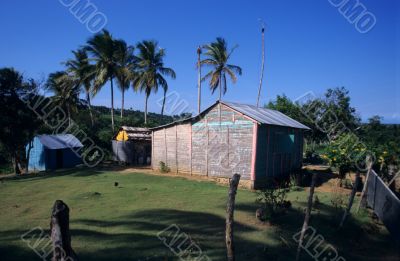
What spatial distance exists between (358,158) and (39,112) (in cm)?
1974

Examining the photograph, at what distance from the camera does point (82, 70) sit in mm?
30297

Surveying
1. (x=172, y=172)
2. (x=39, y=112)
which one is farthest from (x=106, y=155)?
(x=172, y=172)

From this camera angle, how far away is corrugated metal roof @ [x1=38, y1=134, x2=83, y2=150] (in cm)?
2273

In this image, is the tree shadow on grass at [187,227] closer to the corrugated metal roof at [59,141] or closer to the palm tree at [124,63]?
the corrugated metal roof at [59,141]

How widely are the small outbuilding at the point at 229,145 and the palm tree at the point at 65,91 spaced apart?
16880mm

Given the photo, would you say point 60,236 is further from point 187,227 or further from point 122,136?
point 122,136

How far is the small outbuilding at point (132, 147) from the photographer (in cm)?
2469

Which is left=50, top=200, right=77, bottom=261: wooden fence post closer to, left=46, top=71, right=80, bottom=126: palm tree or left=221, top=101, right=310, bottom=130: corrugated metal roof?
left=221, top=101, right=310, bottom=130: corrugated metal roof

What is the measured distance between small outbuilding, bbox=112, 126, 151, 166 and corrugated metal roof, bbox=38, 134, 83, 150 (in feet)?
10.7

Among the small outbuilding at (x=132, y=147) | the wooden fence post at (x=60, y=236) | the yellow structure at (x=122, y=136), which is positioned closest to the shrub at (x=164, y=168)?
the small outbuilding at (x=132, y=147)

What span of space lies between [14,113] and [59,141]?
5237 millimetres

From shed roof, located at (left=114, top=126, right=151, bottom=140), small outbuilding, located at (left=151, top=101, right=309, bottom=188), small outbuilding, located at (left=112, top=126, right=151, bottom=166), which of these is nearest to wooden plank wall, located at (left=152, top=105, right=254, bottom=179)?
small outbuilding, located at (left=151, top=101, right=309, bottom=188)

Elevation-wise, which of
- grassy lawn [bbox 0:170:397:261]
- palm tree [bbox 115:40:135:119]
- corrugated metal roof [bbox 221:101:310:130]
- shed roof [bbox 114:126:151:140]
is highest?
palm tree [bbox 115:40:135:119]

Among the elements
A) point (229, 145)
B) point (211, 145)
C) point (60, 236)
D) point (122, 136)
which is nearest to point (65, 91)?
point (122, 136)
